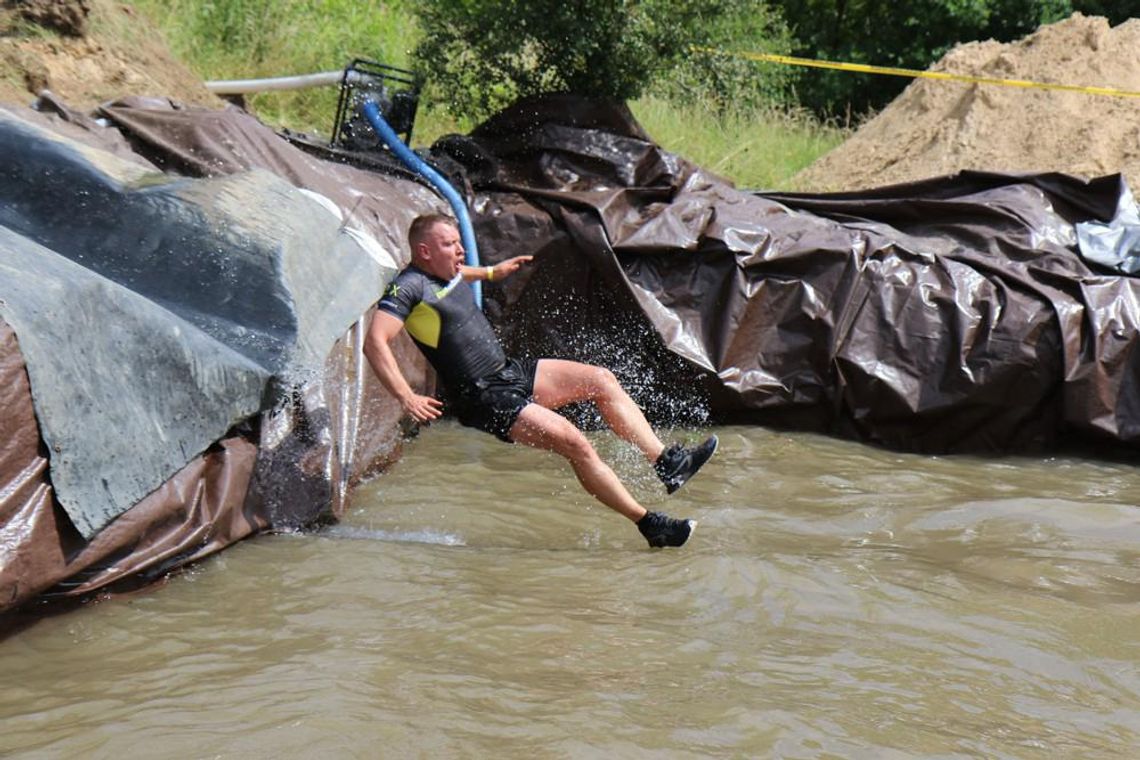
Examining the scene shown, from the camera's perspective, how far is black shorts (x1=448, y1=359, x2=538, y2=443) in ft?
18.7

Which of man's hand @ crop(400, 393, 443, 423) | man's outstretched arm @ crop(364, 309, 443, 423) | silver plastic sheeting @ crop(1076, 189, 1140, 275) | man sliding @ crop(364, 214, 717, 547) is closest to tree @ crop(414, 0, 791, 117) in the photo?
silver plastic sheeting @ crop(1076, 189, 1140, 275)

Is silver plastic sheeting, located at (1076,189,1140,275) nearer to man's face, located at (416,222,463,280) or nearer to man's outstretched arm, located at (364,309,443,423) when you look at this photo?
man's face, located at (416,222,463,280)

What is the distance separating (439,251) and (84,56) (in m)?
3.72

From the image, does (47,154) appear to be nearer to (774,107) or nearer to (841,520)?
(841,520)

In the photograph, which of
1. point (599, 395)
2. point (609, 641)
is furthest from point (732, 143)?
point (609, 641)

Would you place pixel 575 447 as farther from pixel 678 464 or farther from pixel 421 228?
pixel 421 228

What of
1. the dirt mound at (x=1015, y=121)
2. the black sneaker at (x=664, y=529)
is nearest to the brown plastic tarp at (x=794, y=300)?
the black sneaker at (x=664, y=529)

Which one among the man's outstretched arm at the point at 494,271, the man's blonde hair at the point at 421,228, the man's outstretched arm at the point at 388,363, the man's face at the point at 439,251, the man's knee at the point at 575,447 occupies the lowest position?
the man's knee at the point at 575,447

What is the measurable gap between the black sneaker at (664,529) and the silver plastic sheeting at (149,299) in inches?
57.8

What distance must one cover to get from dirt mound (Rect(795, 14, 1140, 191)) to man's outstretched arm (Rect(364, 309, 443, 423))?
24.4ft

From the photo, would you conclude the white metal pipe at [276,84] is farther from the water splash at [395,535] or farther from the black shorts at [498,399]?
the water splash at [395,535]

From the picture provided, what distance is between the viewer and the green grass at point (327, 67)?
11.7 m

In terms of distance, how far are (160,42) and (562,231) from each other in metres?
3.28

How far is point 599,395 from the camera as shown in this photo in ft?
19.2
